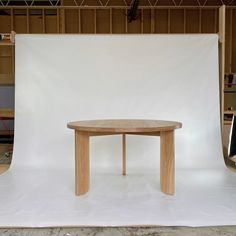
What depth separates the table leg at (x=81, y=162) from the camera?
2.34m

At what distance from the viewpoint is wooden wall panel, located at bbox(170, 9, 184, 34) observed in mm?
7457

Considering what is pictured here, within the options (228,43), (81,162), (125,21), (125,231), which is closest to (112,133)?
(81,162)

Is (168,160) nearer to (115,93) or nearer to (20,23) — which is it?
(115,93)

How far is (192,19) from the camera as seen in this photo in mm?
7461

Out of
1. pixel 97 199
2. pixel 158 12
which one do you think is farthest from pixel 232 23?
pixel 97 199

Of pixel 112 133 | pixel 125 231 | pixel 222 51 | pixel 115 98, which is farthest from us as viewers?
pixel 222 51

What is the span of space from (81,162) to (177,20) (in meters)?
6.08

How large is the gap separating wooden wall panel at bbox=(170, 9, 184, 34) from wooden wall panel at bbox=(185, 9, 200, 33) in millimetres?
122

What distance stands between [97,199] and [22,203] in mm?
550

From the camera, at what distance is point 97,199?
7.49 feet

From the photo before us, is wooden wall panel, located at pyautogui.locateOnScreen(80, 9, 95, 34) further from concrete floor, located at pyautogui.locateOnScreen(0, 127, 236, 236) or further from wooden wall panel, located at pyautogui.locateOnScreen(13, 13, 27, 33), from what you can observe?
concrete floor, located at pyautogui.locateOnScreen(0, 127, 236, 236)

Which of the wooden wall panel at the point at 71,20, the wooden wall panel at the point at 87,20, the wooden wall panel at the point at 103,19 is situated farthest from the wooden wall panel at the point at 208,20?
the wooden wall panel at the point at 71,20

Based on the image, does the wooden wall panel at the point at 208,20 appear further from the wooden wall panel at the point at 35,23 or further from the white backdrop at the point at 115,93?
the white backdrop at the point at 115,93

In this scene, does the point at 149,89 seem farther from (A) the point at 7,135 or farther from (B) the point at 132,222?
(A) the point at 7,135
